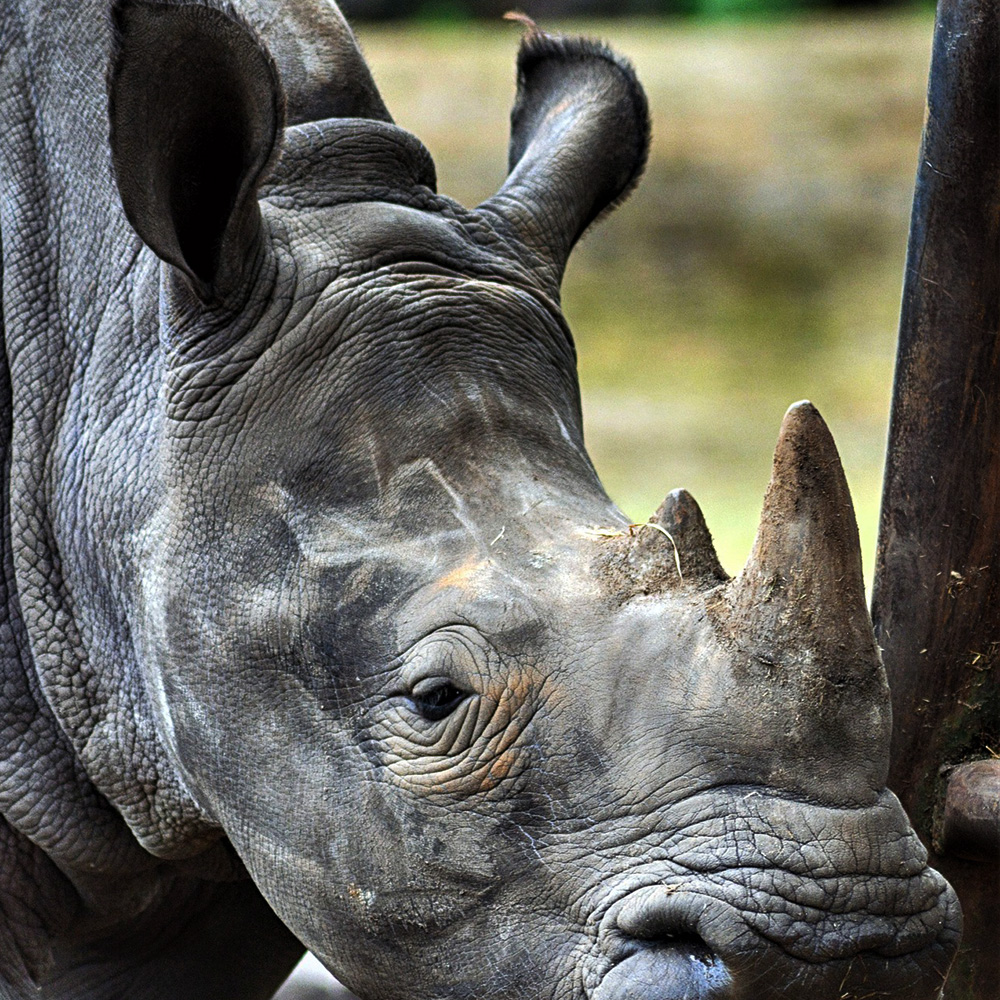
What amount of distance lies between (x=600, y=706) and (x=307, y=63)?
1.43m

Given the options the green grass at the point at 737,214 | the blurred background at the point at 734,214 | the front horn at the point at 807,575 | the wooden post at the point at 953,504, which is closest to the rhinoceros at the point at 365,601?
the front horn at the point at 807,575

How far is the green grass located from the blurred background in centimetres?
2

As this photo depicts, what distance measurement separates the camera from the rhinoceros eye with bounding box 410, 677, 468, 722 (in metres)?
2.36

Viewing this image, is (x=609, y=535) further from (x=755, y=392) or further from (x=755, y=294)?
(x=755, y=294)

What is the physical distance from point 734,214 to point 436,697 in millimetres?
11129

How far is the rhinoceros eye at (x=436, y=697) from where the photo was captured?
2.36 metres

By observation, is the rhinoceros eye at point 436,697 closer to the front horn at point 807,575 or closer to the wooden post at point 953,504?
the front horn at point 807,575

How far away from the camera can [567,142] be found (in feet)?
10.3

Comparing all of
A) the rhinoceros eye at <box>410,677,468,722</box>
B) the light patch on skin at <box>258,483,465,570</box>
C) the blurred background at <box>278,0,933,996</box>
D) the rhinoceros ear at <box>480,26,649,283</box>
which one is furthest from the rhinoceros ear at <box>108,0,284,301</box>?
the blurred background at <box>278,0,933,996</box>

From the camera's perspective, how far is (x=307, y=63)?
3020 millimetres

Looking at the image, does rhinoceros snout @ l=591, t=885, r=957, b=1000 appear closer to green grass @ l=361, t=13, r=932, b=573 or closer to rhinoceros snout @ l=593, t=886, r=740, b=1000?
rhinoceros snout @ l=593, t=886, r=740, b=1000

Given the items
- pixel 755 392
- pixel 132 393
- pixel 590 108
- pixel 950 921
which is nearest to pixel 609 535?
pixel 950 921

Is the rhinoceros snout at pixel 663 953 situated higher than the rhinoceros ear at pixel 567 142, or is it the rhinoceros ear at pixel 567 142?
the rhinoceros ear at pixel 567 142

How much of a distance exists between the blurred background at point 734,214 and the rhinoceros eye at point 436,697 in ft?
27.0
